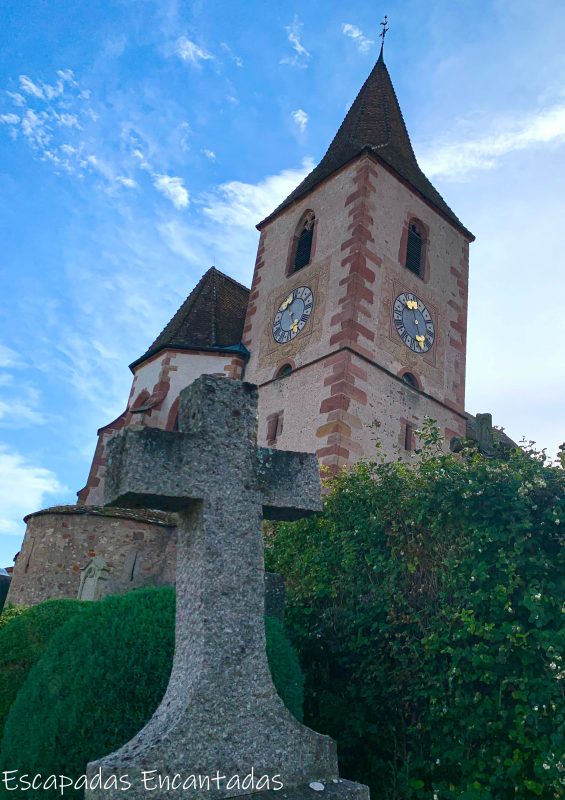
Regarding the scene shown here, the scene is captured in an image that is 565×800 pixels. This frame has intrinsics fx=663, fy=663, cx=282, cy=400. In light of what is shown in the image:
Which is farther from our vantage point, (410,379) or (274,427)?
(410,379)

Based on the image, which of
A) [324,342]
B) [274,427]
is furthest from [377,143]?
[274,427]

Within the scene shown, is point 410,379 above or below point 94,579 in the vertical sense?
above

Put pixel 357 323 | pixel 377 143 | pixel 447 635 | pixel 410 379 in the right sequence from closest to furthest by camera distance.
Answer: pixel 447 635, pixel 357 323, pixel 410 379, pixel 377 143

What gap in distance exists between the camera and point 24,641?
20.4 feet

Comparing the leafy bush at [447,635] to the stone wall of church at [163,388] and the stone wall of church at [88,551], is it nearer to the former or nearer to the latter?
the stone wall of church at [88,551]

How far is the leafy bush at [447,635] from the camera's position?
4672 mm

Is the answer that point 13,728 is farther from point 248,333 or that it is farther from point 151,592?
point 248,333

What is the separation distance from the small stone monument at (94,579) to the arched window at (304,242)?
30.5 feet

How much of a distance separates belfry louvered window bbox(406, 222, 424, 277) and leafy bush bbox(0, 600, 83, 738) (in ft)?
44.9

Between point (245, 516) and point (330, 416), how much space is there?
1026 cm

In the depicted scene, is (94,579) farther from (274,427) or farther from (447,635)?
(447,635)

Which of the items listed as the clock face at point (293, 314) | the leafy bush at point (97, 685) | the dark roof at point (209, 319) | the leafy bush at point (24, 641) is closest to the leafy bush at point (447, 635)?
the leafy bush at point (97, 685)

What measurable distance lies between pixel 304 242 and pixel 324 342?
176 inches

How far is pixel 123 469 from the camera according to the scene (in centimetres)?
356
